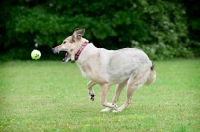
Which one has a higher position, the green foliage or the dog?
the dog

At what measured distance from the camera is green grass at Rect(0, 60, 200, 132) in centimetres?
830

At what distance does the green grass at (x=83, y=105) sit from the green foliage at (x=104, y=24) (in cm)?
458

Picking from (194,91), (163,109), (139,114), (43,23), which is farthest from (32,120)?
(43,23)

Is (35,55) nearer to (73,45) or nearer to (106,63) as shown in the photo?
(73,45)

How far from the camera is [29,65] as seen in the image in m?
20.8

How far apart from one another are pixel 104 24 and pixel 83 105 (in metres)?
11.9

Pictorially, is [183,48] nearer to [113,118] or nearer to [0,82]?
[0,82]

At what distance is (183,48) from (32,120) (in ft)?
52.3

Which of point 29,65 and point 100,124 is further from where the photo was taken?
point 29,65

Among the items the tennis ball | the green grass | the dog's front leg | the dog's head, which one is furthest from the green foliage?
the dog's front leg

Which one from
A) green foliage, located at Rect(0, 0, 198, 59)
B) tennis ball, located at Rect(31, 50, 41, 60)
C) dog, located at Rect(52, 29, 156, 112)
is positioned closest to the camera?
dog, located at Rect(52, 29, 156, 112)

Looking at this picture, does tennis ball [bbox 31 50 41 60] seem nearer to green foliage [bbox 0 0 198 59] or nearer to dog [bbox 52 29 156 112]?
dog [bbox 52 29 156 112]

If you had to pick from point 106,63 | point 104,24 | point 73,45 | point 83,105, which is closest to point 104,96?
point 106,63

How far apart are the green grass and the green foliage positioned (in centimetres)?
458
